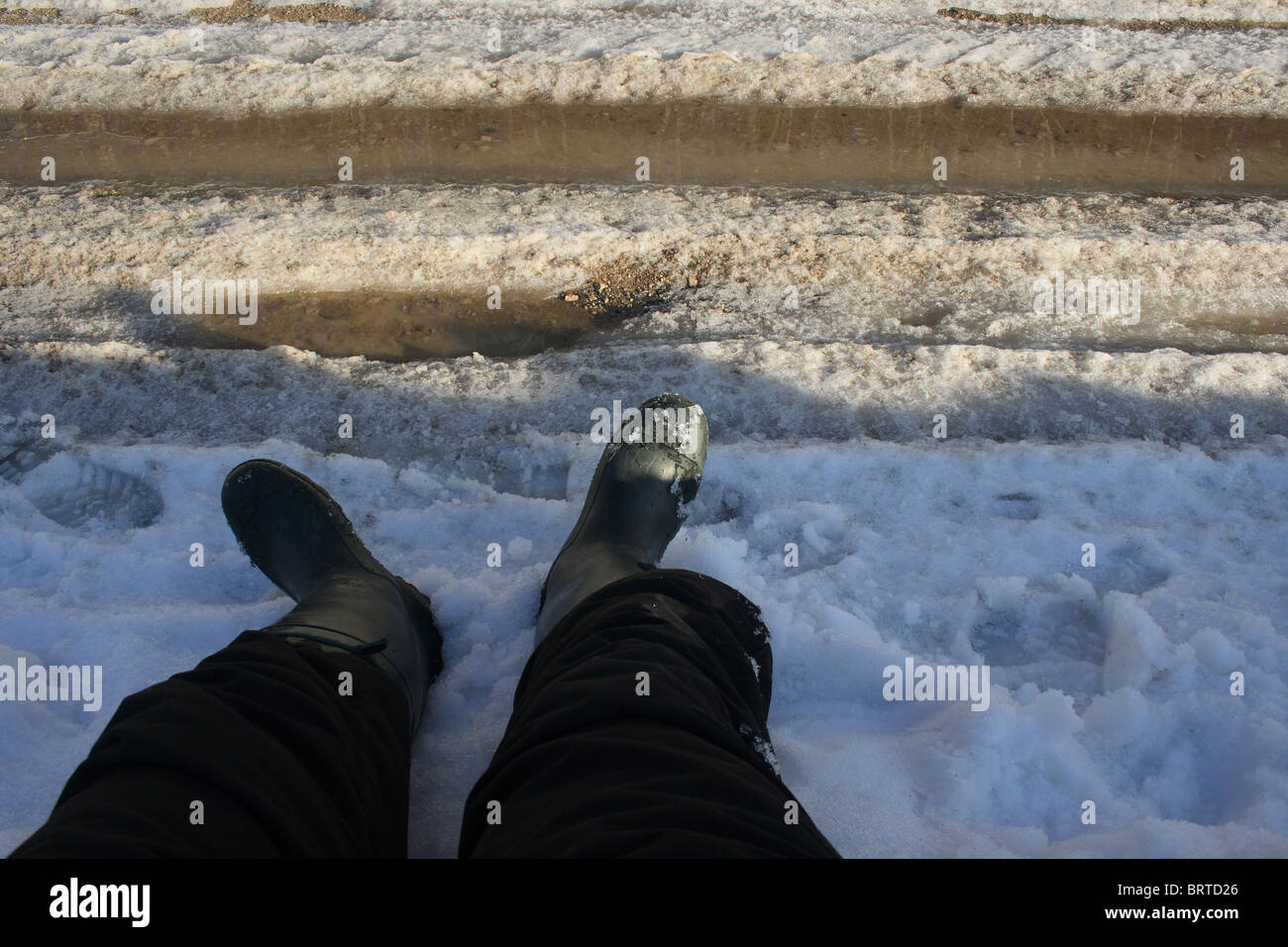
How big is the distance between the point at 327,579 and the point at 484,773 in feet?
2.59

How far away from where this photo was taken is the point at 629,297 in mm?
2736

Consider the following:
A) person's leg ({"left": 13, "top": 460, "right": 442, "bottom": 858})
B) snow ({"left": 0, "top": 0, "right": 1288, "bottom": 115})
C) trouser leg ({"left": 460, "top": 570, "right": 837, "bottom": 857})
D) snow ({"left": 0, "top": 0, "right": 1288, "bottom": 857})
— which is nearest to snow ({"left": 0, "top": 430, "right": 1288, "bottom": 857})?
snow ({"left": 0, "top": 0, "right": 1288, "bottom": 857})

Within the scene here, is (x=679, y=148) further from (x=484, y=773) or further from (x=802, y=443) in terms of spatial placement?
(x=484, y=773)

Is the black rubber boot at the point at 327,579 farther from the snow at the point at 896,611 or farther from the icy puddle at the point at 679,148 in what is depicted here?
the icy puddle at the point at 679,148

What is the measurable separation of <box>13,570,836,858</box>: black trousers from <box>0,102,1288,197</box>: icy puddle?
2437 mm

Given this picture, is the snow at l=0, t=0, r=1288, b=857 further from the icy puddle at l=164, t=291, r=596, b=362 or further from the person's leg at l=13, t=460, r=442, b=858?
the person's leg at l=13, t=460, r=442, b=858

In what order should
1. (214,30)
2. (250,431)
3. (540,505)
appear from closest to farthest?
1. (540,505)
2. (250,431)
3. (214,30)

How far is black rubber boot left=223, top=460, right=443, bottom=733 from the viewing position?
1.54 meters

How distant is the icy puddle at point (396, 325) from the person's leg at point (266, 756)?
3.92ft

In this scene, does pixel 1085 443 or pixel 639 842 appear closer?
pixel 639 842

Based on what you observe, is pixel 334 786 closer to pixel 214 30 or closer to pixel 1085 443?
pixel 1085 443

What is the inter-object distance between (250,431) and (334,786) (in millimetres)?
1508

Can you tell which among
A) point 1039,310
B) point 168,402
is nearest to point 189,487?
point 168,402

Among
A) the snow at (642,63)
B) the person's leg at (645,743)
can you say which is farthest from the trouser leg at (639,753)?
the snow at (642,63)
